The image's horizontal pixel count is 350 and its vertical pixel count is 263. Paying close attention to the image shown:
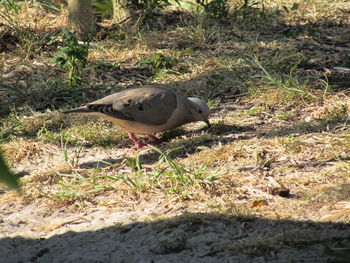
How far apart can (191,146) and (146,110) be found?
1.60ft

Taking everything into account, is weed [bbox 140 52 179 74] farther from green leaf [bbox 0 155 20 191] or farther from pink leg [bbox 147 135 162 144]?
green leaf [bbox 0 155 20 191]

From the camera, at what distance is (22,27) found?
25.1 ft

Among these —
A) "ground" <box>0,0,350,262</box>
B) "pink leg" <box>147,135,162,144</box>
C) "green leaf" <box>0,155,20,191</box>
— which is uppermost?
"green leaf" <box>0,155,20,191</box>

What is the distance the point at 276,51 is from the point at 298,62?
28.4 inches

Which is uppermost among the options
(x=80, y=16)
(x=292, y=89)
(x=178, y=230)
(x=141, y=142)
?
(x=80, y=16)

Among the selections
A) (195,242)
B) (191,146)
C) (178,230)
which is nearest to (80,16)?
(191,146)

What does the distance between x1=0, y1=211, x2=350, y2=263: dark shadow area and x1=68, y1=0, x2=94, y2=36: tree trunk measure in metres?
4.84

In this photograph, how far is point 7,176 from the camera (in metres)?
1.10

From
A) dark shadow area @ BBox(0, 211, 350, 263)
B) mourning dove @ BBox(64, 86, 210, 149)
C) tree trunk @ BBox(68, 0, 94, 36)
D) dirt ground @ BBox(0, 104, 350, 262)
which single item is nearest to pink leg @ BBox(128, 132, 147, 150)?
mourning dove @ BBox(64, 86, 210, 149)

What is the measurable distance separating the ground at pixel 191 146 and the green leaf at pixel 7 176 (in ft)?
6.14

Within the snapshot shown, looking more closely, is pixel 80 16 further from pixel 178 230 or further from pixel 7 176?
pixel 7 176

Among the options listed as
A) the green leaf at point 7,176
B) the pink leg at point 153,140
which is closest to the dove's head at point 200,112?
the pink leg at point 153,140

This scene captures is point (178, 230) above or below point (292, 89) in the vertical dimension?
below

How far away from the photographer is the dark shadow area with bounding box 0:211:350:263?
2.80 meters
